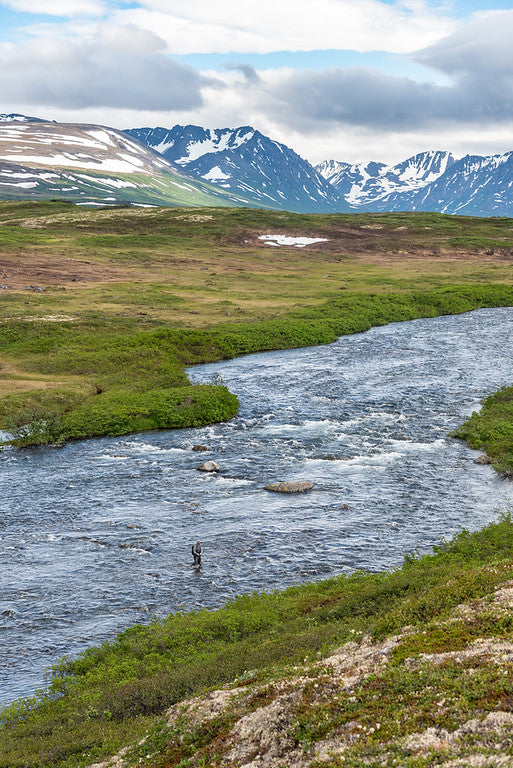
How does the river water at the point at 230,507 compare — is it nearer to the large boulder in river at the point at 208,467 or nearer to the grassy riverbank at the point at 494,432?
the large boulder in river at the point at 208,467

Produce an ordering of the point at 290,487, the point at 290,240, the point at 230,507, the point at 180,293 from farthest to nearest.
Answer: the point at 290,240 < the point at 180,293 < the point at 290,487 < the point at 230,507

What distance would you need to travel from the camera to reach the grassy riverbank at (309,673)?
1397 cm

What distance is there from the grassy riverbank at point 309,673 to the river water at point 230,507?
231 cm

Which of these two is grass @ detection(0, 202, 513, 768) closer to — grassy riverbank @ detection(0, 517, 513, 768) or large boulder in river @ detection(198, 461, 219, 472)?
grassy riverbank @ detection(0, 517, 513, 768)

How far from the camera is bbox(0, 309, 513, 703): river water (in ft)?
86.0

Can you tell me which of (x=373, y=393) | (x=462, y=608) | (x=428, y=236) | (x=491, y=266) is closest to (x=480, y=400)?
(x=373, y=393)

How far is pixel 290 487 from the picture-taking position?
121ft

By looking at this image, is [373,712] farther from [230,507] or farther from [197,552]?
[230,507]

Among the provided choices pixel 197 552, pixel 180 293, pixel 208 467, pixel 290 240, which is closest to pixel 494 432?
pixel 208 467

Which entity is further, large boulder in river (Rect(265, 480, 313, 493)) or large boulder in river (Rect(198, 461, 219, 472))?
large boulder in river (Rect(198, 461, 219, 472))

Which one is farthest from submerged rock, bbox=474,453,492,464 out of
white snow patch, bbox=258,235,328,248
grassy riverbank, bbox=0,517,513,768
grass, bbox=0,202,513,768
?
white snow patch, bbox=258,235,328,248

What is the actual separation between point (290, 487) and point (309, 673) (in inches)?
792

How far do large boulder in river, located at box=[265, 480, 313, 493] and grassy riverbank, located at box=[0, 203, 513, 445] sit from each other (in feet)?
44.6

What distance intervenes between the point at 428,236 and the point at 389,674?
159 meters
